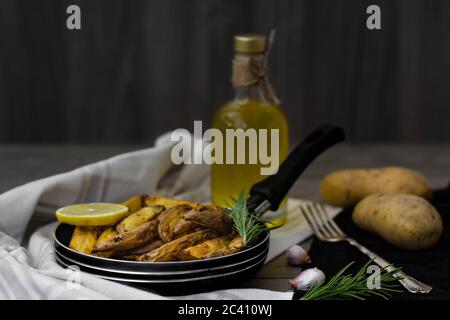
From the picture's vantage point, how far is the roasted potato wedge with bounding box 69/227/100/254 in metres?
1.03

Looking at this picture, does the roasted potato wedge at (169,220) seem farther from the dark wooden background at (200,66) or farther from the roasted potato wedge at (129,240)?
the dark wooden background at (200,66)

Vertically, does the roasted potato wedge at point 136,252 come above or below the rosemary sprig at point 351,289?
above

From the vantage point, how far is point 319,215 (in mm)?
1372

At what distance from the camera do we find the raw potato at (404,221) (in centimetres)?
119

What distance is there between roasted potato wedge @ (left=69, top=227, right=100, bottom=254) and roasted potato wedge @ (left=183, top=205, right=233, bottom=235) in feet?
0.42

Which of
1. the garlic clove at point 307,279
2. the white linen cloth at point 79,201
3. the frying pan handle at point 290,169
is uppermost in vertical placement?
the frying pan handle at point 290,169

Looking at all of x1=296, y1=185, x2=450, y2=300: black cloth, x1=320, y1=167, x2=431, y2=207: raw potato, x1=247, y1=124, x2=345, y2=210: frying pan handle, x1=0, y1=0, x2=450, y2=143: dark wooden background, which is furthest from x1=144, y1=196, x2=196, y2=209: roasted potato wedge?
x1=0, y1=0, x2=450, y2=143: dark wooden background

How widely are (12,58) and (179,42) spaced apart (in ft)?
1.46

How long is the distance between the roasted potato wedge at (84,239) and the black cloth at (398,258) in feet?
0.93

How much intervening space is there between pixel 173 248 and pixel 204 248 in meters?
0.04

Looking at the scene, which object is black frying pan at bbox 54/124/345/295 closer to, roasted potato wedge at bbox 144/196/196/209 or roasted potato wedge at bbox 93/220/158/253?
roasted potato wedge at bbox 93/220/158/253

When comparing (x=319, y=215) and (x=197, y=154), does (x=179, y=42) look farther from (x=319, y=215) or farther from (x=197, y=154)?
(x=319, y=215)

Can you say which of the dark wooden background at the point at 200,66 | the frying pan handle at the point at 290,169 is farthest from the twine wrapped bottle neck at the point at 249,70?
the dark wooden background at the point at 200,66
